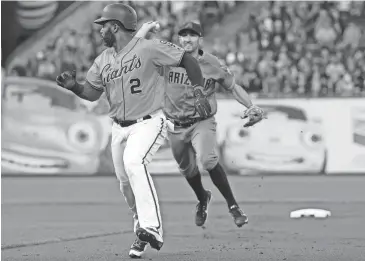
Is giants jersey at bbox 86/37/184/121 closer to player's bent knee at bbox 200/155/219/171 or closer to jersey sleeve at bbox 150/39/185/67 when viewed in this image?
jersey sleeve at bbox 150/39/185/67

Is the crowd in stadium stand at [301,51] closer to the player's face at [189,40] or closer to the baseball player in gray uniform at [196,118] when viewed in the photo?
the baseball player in gray uniform at [196,118]

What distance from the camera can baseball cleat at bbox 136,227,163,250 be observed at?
22.5ft

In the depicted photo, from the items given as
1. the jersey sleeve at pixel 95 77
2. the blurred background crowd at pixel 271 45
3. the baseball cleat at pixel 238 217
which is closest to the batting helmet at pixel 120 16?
the jersey sleeve at pixel 95 77

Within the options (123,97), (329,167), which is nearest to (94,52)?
(329,167)

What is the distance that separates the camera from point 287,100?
17.5m

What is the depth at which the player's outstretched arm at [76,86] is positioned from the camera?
7145mm

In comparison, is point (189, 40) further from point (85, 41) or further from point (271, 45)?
point (85, 41)

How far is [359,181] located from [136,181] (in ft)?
32.9

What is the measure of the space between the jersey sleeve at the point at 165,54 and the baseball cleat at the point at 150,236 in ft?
4.62

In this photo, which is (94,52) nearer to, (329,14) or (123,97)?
(329,14)

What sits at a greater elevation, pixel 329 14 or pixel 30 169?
pixel 329 14

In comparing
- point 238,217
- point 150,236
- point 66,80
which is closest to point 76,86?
point 66,80

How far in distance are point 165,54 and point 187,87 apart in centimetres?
240

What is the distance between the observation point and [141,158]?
Answer: 706 centimetres
